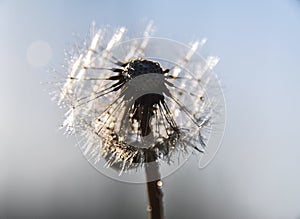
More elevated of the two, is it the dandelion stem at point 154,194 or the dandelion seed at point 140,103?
the dandelion seed at point 140,103

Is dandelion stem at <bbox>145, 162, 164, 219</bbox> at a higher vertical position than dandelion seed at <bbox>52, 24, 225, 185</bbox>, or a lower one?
lower

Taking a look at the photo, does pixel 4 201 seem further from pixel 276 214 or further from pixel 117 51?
pixel 117 51

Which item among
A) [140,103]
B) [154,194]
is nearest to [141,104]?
[140,103]

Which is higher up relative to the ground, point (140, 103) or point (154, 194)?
point (140, 103)

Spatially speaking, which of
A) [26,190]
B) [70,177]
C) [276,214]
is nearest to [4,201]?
[26,190]

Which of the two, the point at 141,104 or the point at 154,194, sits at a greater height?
the point at 141,104

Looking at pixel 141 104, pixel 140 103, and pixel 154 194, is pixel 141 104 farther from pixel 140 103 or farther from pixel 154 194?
pixel 154 194
